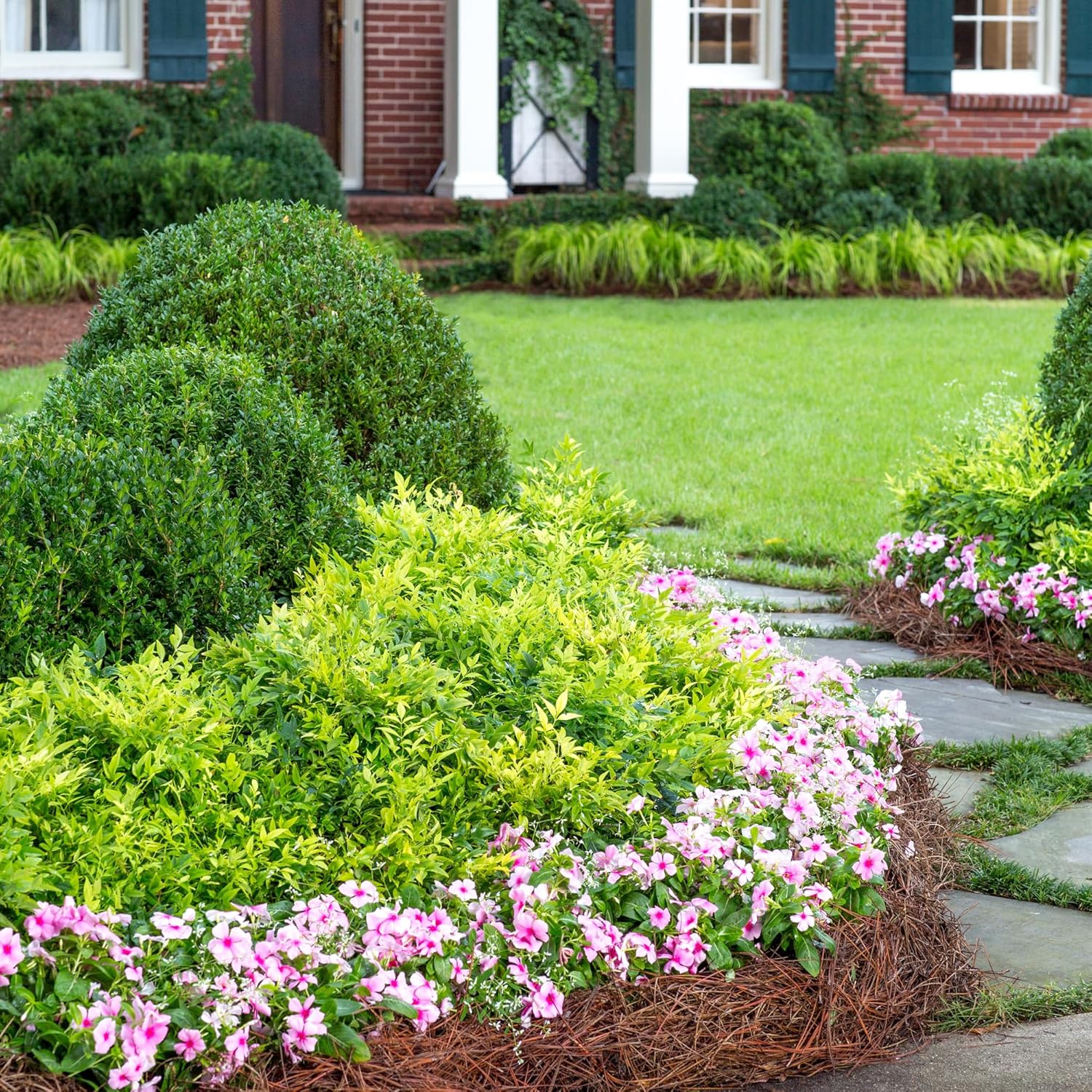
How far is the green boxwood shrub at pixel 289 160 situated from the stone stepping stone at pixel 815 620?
7.52m

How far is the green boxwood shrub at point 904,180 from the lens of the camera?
13.2 meters

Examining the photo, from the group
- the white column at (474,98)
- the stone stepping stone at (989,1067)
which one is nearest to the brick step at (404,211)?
the white column at (474,98)

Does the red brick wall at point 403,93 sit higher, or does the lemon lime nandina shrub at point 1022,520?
the red brick wall at point 403,93

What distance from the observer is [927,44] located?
15.5 meters

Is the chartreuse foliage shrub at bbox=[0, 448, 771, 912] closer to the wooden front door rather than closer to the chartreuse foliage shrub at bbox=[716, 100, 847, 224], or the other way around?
the chartreuse foliage shrub at bbox=[716, 100, 847, 224]

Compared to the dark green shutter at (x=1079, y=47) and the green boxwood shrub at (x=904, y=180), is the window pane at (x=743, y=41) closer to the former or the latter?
the green boxwood shrub at (x=904, y=180)

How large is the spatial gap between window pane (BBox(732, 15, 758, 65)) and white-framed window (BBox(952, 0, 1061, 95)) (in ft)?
7.06

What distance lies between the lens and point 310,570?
123 inches


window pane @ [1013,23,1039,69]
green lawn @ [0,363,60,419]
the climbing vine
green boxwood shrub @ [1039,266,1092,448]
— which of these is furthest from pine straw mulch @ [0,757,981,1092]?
window pane @ [1013,23,1039,69]

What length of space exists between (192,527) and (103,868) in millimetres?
793

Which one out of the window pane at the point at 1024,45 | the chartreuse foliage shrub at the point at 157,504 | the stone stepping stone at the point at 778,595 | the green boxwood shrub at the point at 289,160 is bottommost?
the stone stepping stone at the point at 778,595

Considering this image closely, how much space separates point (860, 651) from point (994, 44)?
13.4 m

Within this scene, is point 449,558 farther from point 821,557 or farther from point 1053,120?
point 1053,120

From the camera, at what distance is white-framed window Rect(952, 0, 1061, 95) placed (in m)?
16.1
